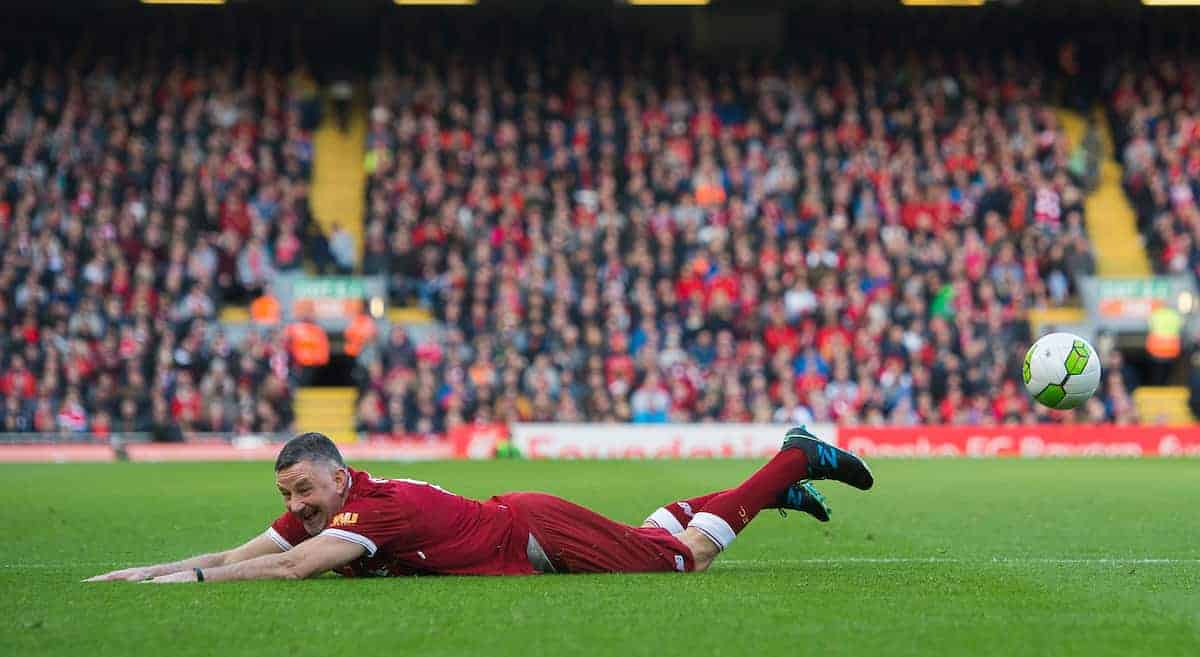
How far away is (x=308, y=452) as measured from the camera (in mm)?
7195

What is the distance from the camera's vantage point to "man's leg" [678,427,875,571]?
7.96 metres

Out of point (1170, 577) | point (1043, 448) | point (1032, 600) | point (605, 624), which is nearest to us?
point (605, 624)

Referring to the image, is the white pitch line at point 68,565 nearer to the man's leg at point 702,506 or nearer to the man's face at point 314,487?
the man's face at point 314,487

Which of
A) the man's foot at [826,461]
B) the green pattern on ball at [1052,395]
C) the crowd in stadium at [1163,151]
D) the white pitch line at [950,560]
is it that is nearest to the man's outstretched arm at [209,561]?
the white pitch line at [950,560]

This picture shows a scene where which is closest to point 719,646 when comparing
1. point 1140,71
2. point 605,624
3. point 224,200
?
point 605,624

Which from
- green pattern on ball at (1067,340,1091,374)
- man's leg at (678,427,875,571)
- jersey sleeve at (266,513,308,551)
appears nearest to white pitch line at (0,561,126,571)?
jersey sleeve at (266,513,308,551)

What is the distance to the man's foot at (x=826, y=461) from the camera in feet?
26.2

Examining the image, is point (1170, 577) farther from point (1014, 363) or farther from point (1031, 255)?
point (1031, 255)

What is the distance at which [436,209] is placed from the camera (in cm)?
2886

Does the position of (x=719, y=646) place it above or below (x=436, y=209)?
below

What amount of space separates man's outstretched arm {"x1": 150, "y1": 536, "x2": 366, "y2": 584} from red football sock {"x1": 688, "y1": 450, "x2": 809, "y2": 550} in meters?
1.84

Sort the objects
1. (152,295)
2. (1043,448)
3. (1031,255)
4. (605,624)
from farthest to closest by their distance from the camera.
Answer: (1031,255)
(152,295)
(1043,448)
(605,624)

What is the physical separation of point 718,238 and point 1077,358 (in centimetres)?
1874

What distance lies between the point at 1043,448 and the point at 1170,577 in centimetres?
1718
